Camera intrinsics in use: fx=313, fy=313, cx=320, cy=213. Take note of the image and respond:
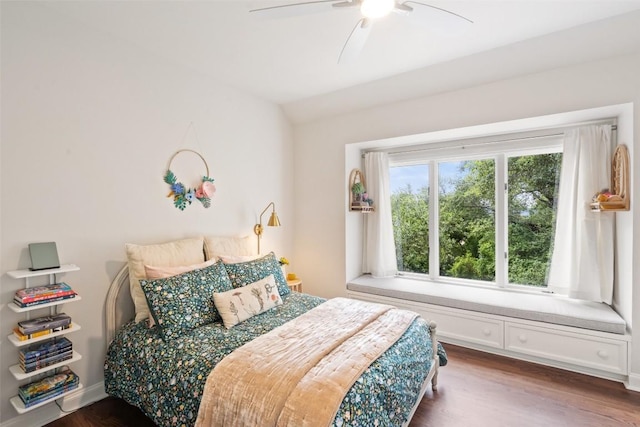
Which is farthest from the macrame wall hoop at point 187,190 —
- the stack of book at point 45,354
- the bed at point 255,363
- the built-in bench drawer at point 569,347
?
the built-in bench drawer at point 569,347

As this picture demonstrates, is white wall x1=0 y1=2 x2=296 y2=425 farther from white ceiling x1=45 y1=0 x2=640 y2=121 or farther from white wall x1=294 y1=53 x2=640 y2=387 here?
white wall x1=294 y1=53 x2=640 y2=387

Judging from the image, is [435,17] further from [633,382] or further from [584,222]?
[633,382]

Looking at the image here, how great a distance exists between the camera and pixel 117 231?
2.39 m

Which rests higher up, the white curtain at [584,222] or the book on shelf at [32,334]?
the white curtain at [584,222]

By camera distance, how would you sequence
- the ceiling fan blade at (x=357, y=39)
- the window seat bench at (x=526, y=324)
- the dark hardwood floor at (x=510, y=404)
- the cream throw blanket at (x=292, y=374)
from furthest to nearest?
the window seat bench at (x=526, y=324), the dark hardwood floor at (x=510, y=404), the ceiling fan blade at (x=357, y=39), the cream throw blanket at (x=292, y=374)

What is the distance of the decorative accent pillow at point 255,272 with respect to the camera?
2525mm

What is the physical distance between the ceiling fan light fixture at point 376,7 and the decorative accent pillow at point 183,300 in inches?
77.4

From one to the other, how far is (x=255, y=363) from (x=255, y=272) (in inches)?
42.0

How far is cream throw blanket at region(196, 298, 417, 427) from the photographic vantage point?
1.36m

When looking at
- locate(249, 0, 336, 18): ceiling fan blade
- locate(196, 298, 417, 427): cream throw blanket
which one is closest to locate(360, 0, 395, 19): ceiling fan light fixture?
locate(249, 0, 336, 18): ceiling fan blade

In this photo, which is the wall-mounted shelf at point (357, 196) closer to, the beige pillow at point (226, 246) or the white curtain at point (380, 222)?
the white curtain at point (380, 222)

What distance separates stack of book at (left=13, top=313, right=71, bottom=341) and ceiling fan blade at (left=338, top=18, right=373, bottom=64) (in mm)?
2411

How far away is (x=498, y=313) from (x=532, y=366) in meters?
0.48

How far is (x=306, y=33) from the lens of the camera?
2318 millimetres
